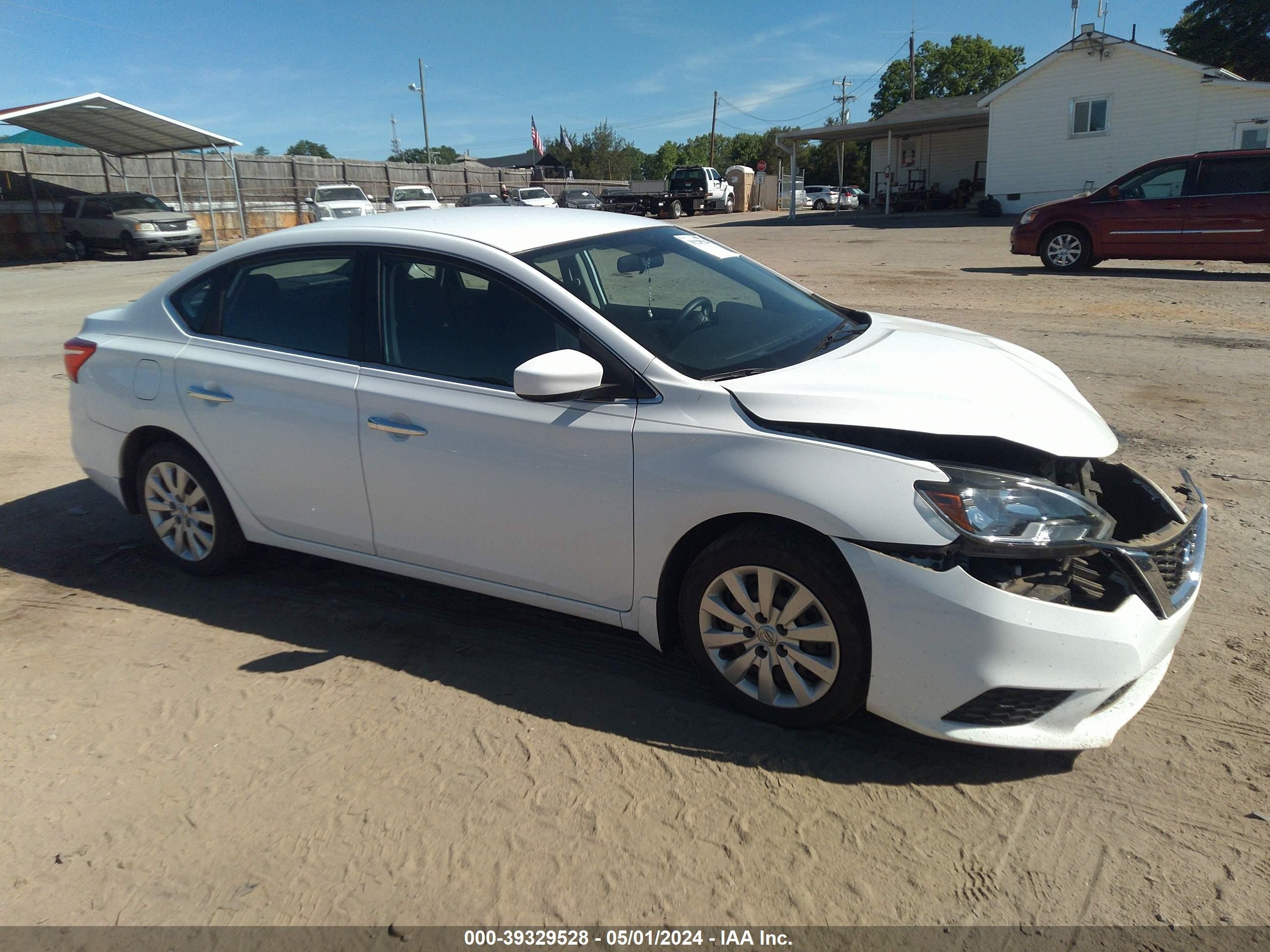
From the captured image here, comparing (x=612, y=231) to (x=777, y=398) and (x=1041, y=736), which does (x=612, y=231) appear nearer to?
(x=777, y=398)

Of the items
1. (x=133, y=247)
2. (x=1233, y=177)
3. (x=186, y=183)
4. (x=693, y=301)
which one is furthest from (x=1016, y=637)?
(x=186, y=183)

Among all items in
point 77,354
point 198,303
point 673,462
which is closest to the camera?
point 673,462

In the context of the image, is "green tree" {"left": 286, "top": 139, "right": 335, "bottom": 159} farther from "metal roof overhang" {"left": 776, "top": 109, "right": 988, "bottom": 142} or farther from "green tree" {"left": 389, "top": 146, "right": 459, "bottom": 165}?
"metal roof overhang" {"left": 776, "top": 109, "right": 988, "bottom": 142}

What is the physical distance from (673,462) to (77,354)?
132 inches

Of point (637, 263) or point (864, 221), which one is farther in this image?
point (864, 221)

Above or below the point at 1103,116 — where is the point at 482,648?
below

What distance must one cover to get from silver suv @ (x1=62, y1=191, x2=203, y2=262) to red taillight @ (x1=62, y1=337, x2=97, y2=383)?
23.6 meters

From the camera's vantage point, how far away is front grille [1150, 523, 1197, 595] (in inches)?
112

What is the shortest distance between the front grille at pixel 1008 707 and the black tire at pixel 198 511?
327 cm

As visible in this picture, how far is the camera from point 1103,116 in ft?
97.1

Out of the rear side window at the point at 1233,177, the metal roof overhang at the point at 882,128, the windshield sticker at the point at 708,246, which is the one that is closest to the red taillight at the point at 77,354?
the windshield sticker at the point at 708,246

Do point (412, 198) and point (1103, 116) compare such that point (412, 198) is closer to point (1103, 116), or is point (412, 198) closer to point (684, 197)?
point (684, 197)

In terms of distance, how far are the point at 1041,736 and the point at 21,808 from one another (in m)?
3.16

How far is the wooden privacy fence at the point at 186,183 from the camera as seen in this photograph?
26.7m
